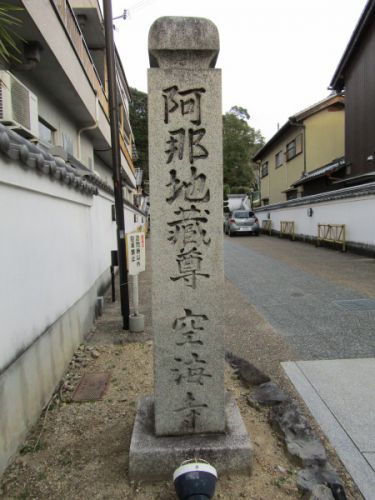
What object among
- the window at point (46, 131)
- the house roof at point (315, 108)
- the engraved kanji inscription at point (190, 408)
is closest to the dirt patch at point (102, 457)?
the engraved kanji inscription at point (190, 408)

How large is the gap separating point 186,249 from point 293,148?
2655 centimetres

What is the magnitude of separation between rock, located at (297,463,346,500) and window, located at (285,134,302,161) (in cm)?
2504

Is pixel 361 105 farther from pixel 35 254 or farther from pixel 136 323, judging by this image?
pixel 35 254

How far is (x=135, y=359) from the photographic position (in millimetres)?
4871

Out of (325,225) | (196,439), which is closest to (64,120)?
(196,439)

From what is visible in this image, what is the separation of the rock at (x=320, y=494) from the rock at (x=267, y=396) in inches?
42.9

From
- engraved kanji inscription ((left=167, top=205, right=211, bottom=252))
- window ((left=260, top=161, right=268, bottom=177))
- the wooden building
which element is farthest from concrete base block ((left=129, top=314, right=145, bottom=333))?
window ((left=260, top=161, right=268, bottom=177))

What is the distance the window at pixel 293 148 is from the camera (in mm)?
25661

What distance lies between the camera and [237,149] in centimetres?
4228

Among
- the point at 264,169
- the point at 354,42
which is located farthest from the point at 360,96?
the point at 264,169

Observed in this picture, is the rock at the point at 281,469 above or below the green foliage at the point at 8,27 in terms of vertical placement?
below

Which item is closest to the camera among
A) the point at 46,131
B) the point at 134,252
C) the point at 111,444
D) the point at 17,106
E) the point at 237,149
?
the point at 111,444

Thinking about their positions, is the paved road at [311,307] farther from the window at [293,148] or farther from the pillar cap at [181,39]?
the window at [293,148]

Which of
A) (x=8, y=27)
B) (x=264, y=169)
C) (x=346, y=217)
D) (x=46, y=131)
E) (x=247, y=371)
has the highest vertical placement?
(x=264, y=169)
